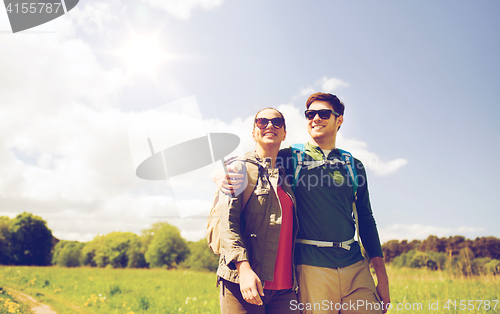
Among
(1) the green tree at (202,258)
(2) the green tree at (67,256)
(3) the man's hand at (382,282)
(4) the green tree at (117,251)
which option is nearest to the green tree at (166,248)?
(4) the green tree at (117,251)

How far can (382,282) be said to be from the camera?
296cm

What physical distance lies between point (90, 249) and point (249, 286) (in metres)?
67.8

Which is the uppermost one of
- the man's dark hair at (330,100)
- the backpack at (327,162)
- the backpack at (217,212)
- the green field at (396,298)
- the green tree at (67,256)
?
the man's dark hair at (330,100)

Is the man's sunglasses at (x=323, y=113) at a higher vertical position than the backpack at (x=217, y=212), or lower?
higher

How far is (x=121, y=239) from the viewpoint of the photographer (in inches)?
2222

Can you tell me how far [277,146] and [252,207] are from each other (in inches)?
28.6

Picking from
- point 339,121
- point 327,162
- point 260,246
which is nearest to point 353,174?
point 327,162

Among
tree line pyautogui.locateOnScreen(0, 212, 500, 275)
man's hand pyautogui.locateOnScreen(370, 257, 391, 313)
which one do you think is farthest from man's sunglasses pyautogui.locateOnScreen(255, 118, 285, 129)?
tree line pyautogui.locateOnScreen(0, 212, 500, 275)

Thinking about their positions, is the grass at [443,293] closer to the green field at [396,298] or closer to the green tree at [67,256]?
the green field at [396,298]

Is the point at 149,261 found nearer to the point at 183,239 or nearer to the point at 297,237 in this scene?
the point at 183,239

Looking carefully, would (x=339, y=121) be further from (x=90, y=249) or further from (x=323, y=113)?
(x=90, y=249)

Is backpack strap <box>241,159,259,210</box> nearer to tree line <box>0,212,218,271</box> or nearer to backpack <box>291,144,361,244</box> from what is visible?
backpack <box>291,144,361,244</box>

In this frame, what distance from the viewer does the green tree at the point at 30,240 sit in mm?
49250

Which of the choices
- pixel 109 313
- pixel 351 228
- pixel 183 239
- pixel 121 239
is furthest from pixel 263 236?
pixel 121 239
